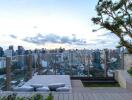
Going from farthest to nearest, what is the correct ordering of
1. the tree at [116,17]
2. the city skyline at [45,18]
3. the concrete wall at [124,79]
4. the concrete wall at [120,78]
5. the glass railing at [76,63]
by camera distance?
the glass railing at [76,63] < the city skyline at [45,18] < the concrete wall at [120,78] < the concrete wall at [124,79] < the tree at [116,17]

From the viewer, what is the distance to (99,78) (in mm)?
13430

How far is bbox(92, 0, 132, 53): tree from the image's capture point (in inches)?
299

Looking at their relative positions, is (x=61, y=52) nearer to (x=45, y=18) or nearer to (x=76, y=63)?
(x=76, y=63)

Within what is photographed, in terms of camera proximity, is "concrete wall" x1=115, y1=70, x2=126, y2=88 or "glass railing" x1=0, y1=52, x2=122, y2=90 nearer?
"concrete wall" x1=115, y1=70, x2=126, y2=88

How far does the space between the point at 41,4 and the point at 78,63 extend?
292 centimetres

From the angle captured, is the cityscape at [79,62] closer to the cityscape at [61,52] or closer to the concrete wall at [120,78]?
the cityscape at [61,52]

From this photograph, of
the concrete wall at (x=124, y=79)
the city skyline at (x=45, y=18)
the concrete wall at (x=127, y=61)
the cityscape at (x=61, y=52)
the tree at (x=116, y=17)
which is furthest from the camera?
the city skyline at (x=45, y=18)

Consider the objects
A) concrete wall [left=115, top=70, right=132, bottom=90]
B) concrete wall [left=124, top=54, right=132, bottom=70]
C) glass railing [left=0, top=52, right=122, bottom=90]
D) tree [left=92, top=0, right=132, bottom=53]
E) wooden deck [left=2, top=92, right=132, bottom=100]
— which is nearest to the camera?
wooden deck [left=2, top=92, right=132, bottom=100]

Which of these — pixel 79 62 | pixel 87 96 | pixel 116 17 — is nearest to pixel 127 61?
pixel 79 62

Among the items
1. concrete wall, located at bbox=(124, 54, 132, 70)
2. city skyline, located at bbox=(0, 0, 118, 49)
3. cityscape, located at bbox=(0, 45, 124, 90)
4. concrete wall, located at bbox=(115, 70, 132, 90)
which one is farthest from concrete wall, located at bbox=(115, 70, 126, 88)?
city skyline, located at bbox=(0, 0, 118, 49)

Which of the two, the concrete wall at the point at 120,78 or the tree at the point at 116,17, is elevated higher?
the tree at the point at 116,17

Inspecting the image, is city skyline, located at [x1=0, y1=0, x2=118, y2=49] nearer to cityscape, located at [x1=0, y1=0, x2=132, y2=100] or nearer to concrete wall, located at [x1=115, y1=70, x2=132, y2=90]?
cityscape, located at [x1=0, y1=0, x2=132, y2=100]

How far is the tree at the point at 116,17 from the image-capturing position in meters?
7.58

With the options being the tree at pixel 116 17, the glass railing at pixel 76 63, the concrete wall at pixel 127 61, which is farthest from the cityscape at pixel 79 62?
the tree at pixel 116 17
